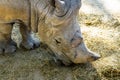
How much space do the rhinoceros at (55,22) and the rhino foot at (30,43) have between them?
1.17ft

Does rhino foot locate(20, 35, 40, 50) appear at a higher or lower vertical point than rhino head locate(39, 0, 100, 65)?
lower

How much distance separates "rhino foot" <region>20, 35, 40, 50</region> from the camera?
2.96 metres

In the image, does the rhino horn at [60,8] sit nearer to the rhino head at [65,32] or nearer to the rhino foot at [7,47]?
the rhino head at [65,32]

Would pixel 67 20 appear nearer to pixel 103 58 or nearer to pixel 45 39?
pixel 45 39

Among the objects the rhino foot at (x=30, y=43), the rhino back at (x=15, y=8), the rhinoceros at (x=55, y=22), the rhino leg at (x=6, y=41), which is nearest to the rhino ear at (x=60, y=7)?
the rhinoceros at (x=55, y=22)

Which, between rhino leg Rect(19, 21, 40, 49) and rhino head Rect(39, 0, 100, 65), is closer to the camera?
rhino head Rect(39, 0, 100, 65)

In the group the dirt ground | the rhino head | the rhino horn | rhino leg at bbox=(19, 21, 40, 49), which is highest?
the rhino horn

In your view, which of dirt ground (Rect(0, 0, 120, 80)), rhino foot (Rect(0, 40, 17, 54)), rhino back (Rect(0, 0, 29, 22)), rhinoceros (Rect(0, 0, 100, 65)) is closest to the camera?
rhinoceros (Rect(0, 0, 100, 65))

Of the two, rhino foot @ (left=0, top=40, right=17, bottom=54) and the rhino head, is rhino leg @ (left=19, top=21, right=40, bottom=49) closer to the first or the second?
rhino foot @ (left=0, top=40, right=17, bottom=54)

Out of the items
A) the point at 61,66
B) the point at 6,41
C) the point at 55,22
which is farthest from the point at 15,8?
the point at 61,66

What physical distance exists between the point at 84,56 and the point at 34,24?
51 cm

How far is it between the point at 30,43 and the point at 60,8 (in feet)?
2.77

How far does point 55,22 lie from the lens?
2334 mm

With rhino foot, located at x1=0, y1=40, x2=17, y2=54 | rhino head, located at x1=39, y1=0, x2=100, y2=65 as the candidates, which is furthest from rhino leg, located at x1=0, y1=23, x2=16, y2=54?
rhino head, located at x1=39, y1=0, x2=100, y2=65
